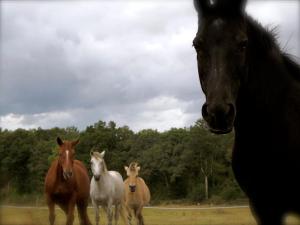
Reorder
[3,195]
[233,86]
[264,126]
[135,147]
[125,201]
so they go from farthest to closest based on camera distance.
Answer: [135,147] < [125,201] < [264,126] < [233,86] < [3,195]

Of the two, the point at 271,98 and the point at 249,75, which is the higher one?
the point at 249,75

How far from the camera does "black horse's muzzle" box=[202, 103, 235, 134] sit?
9.39 feet

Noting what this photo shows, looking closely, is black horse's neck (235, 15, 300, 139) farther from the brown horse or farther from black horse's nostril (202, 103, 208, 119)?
the brown horse

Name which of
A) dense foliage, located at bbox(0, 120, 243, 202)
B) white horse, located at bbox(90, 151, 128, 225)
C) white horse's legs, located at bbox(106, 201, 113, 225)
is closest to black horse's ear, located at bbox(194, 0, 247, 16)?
white horse's legs, located at bbox(106, 201, 113, 225)

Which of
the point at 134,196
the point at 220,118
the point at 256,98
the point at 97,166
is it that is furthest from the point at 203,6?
the point at 134,196

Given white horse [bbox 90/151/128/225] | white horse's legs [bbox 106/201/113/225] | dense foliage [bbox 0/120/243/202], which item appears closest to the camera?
white horse's legs [bbox 106/201/113/225]

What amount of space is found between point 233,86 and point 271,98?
48 cm

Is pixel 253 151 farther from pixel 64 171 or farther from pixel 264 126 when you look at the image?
pixel 64 171

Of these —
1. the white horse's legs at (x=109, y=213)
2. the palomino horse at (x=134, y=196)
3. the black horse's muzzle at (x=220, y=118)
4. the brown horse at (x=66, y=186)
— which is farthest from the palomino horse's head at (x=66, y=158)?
the black horse's muzzle at (x=220, y=118)

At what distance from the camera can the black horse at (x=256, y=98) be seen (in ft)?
10.6

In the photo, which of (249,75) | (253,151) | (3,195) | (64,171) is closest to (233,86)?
(249,75)

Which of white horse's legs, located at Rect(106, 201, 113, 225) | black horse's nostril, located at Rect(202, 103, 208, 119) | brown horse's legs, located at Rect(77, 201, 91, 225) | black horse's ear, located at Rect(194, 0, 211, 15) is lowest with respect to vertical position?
white horse's legs, located at Rect(106, 201, 113, 225)

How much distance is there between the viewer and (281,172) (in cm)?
327

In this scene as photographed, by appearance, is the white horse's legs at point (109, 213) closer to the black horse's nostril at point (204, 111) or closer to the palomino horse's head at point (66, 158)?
the palomino horse's head at point (66, 158)
